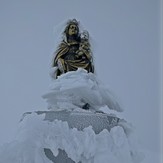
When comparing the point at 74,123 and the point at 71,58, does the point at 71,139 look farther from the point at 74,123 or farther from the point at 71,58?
the point at 71,58

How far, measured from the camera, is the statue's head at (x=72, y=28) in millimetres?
1999

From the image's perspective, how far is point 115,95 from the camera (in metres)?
1.86

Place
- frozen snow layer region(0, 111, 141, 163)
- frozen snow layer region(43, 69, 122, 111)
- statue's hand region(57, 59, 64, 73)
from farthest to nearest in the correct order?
statue's hand region(57, 59, 64, 73), frozen snow layer region(43, 69, 122, 111), frozen snow layer region(0, 111, 141, 163)

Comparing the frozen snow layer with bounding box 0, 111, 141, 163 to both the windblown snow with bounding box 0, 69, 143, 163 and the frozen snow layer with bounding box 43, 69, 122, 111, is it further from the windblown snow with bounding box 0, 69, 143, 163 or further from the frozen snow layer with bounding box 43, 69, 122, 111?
the frozen snow layer with bounding box 43, 69, 122, 111

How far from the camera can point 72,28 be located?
2.01m

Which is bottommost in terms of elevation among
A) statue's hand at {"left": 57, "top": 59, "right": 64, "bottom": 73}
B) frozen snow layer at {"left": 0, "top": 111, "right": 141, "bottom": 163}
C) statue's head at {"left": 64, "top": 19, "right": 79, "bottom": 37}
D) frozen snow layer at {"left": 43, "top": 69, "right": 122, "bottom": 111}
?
frozen snow layer at {"left": 0, "top": 111, "right": 141, "bottom": 163}

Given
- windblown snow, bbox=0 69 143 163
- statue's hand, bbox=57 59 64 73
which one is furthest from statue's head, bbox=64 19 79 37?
windblown snow, bbox=0 69 143 163

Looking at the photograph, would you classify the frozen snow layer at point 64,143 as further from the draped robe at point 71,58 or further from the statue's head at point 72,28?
the statue's head at point 72,28

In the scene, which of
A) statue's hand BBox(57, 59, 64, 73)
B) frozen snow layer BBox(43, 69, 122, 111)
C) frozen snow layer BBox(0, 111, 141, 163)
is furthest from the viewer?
statue's hand BBox(57, 59, 64, 73)

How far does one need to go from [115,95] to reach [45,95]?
0.30 m

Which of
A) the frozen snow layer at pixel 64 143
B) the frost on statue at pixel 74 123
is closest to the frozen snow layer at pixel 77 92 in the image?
the frost on statue at pixel 74 123

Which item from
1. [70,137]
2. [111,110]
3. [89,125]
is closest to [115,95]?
[111,110]

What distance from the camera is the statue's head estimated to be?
200cm

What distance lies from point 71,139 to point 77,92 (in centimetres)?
26
